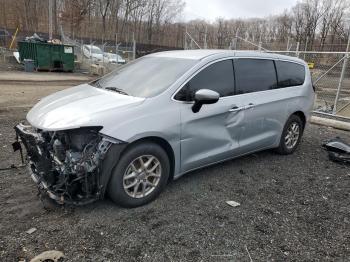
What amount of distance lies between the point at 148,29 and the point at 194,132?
5565 cm

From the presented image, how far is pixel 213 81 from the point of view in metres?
4.26

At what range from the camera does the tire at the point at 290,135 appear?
18.3ft

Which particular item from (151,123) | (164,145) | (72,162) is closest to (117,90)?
(151,123)

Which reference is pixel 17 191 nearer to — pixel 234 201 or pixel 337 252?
pixel 234 201

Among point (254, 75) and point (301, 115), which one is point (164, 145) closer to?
point (254, 75)

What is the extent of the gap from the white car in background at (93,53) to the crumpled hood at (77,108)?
21.1 metres

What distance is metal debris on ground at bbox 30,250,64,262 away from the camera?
2765 millimetres

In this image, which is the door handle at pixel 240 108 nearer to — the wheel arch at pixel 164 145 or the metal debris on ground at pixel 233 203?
the wheel arch at pixel 164 145

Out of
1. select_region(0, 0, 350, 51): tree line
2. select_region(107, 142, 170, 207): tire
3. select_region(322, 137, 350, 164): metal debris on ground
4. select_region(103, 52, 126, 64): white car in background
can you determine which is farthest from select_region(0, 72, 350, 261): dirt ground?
select_region(0, 0, 350, 51): tree line

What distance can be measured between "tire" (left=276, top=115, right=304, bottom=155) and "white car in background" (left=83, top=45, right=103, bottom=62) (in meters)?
20.4

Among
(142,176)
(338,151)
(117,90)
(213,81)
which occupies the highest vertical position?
(213,81)

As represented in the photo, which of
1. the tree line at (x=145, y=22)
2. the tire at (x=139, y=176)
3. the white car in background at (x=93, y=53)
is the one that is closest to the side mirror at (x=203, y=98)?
the tire at (x=139, y=176)

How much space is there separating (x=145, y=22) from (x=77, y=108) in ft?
186

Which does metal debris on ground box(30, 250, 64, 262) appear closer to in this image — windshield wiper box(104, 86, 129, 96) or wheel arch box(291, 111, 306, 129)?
windshield wiper box(104, 86, 129, 96)
